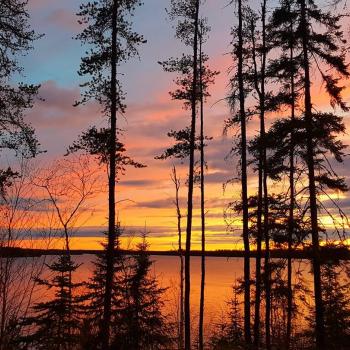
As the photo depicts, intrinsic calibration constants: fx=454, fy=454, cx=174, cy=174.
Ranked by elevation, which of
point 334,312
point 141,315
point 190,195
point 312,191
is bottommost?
point 141,315

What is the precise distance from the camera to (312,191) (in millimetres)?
17656

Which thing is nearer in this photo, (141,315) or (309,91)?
(309,91)

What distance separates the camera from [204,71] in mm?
25781

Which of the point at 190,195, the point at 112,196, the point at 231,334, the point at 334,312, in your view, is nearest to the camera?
the point at 112,196

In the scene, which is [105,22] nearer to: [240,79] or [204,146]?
[240,79]

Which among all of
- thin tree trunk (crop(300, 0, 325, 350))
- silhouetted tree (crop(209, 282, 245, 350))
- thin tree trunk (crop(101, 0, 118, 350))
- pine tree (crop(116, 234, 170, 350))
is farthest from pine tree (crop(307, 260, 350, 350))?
thin tree trunk (crop(101, 0, 118, 350))

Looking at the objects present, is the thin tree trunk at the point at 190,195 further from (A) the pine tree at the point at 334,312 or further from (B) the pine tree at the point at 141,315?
(A) the pine tree at the point at 334,312

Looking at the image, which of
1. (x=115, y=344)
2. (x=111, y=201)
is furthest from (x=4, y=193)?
(x=115, y=344)

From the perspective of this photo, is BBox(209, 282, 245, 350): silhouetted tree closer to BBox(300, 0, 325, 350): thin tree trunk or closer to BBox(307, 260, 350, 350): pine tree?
BBox(300, 0, 325, 350): thin tree trunk

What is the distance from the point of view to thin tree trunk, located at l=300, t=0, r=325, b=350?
16.8 metres

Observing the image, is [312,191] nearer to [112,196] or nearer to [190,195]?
[190,195]

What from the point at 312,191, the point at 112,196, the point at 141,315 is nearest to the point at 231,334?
the point at 141,315

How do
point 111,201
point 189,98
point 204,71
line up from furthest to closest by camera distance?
point 204,71
point 189,98
point 111,201

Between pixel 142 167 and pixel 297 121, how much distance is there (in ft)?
21.0
